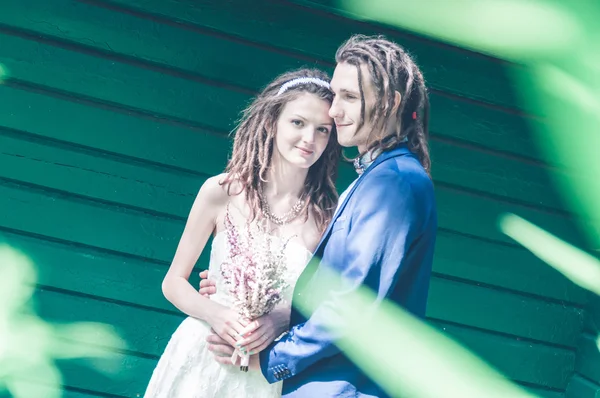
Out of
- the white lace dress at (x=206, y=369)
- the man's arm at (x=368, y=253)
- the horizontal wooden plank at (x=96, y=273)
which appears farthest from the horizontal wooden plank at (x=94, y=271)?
the man's arm at (x=368, y=253)

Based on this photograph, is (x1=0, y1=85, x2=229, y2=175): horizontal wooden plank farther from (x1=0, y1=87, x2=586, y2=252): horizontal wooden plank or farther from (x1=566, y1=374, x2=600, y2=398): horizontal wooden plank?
(x1=566, y1=374, x2=600, y2=398): horizontal wooden plank

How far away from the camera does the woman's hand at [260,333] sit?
237 centimetres

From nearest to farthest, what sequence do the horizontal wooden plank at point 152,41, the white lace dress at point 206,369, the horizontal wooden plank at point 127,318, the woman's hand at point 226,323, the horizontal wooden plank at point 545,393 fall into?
1. the woman's hand at point 226,323
2. the white lace dress at point 206,369
3. the horizontal wooden plank at point 152,41
4. the horizontal wooden plank at point 127,318
5. the horizontal wooden plank at point 545,393

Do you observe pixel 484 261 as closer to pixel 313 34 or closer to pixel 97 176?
pixel 313 34

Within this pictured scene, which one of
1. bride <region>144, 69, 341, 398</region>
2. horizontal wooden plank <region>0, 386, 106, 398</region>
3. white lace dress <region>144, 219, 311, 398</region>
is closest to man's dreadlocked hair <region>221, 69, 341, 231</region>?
bride <region>144, 69, 341, 398</region>

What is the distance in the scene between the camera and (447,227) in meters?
3.66

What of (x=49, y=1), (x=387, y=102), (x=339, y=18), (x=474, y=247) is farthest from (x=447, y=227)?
(x=49, y=1)

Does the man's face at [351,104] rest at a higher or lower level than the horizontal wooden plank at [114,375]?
higher

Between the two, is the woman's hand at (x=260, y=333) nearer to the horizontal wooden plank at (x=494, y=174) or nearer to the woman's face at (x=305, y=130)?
the woman's face at (x=305, y=130)

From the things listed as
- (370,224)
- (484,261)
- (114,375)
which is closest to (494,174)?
(484,261)

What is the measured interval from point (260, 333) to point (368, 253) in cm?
54

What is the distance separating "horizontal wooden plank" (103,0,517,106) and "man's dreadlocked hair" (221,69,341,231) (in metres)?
0.65

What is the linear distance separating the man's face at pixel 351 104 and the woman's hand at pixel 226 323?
76 centimetres

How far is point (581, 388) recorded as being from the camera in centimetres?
371
